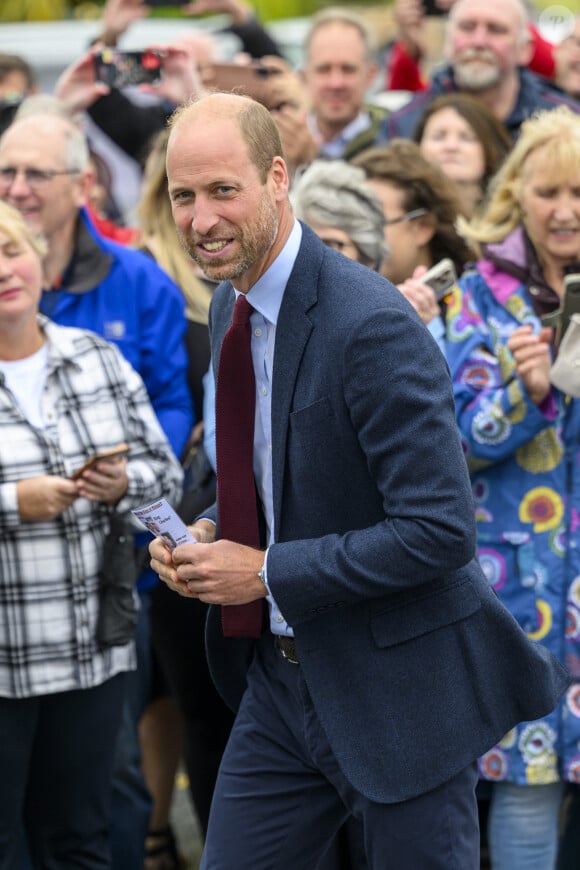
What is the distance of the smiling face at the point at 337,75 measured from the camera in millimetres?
6430

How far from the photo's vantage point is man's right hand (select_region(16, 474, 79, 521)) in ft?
12.0

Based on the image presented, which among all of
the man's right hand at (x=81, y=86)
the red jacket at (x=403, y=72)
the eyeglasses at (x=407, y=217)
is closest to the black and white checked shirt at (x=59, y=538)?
the eyeglasses at (x=407, y=217)

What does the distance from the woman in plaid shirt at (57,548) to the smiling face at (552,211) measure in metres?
1.26

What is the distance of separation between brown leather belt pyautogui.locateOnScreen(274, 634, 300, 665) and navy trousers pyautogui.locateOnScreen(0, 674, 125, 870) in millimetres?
945

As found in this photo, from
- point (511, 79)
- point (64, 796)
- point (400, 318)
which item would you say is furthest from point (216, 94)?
point (511, 79)

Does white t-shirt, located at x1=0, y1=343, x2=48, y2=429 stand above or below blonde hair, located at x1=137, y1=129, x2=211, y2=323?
below

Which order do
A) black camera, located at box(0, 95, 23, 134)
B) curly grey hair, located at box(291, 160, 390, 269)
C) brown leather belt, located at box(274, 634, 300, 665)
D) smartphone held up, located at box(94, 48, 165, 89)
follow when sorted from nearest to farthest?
brown leather belt, located at box(274, 634, 300, 665)
curly grey hair, located at box(291, 160, 390, 269)
black camera, located at box(0, 95, 23, 134)
smartphone held up, located at box(94, 48, 165, 89)

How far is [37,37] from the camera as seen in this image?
9.79 metres

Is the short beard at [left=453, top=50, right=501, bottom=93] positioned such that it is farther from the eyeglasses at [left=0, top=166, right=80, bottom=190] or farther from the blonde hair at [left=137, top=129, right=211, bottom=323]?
the eyeglasses at [left=0, top=166, right=80, bottom=190]

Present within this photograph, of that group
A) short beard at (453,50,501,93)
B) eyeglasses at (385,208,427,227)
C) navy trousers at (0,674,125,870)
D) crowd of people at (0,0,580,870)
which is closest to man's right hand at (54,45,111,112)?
crowd of people at (0,0,580,870)

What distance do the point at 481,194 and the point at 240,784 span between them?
3.12 m

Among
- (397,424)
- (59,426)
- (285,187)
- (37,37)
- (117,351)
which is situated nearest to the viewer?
(397,424)

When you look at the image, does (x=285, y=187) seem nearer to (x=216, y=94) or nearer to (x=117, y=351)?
(x=216, y=94)

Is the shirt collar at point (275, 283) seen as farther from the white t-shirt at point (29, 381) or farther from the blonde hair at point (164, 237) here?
the blonde hair at point (164, 237)
